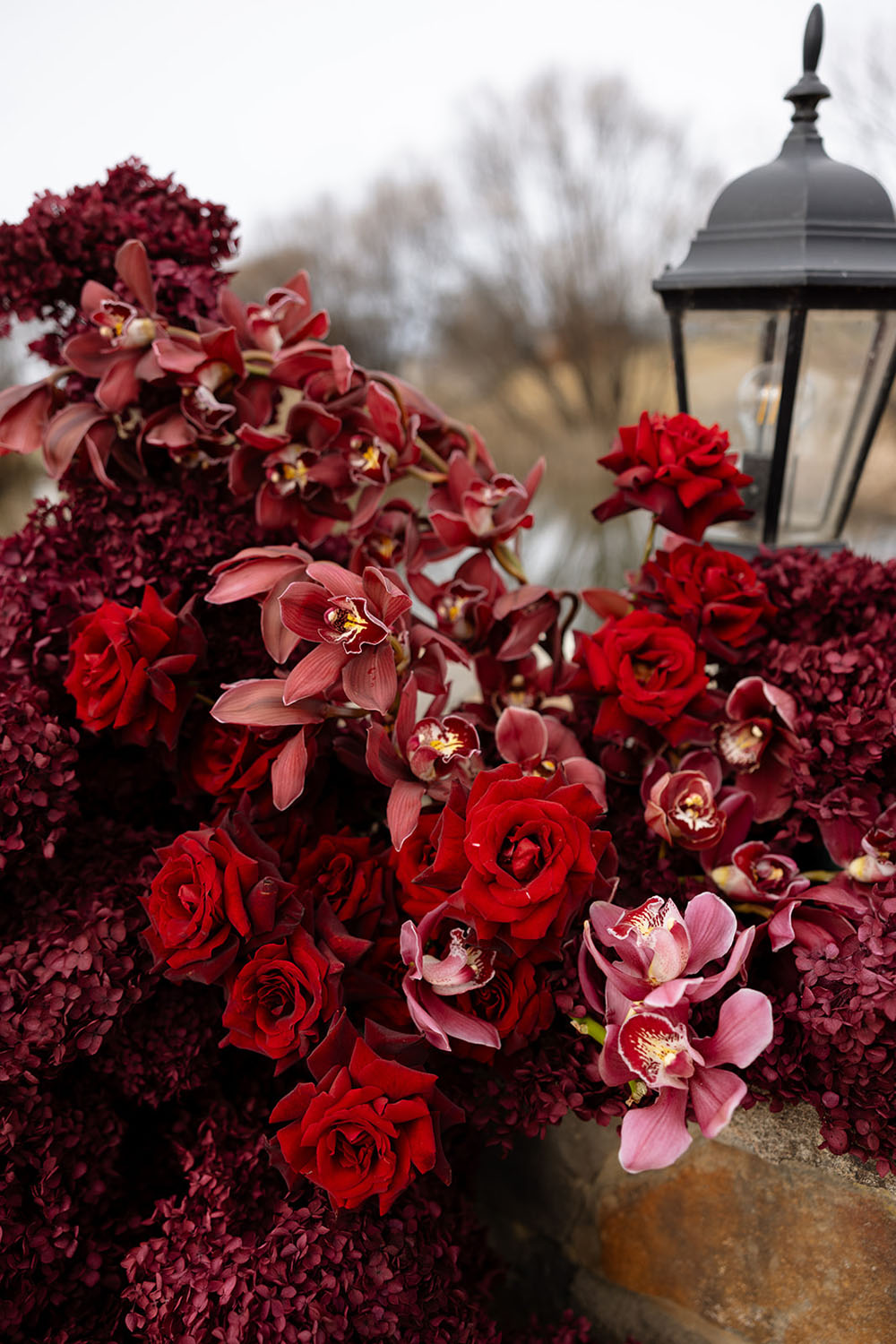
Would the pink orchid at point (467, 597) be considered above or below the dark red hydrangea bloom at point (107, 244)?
below

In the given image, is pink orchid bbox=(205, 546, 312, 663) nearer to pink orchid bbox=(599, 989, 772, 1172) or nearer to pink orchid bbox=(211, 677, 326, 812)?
pink orchid bbox=(211, 677, 326, 812)

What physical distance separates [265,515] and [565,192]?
3697 millimetres

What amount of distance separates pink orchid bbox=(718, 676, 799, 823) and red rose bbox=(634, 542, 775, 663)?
4 cm

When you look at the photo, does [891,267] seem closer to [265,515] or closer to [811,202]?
[811,202]

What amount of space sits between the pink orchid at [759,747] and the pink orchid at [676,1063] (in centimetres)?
23

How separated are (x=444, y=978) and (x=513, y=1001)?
0.05 meters

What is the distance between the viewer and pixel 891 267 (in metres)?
0.85

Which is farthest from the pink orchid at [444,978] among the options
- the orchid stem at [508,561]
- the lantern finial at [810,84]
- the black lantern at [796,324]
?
the lantern finial at [810,84]

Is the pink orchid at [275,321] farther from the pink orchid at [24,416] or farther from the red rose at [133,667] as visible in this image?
the red rose at [133,667]

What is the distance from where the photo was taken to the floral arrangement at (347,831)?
554mm

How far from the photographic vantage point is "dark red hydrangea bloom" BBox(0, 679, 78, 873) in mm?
627

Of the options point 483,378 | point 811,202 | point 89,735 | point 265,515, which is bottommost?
point 89,735

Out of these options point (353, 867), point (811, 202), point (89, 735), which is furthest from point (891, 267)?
point (89, 735)

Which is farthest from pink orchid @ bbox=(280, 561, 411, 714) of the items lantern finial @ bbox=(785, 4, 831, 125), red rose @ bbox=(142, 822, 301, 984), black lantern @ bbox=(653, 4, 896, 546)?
lantern finial @ bbox=(785, 4, 831, 125)
